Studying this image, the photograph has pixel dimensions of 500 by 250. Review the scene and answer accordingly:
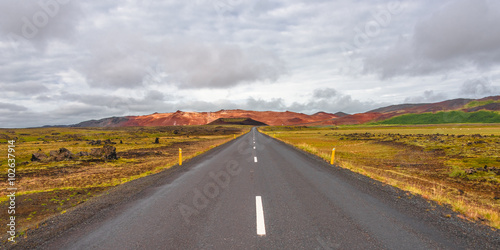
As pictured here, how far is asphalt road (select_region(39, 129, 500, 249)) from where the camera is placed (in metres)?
4.25

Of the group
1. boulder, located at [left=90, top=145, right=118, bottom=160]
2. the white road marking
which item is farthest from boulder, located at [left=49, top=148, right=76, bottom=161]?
the white road marking

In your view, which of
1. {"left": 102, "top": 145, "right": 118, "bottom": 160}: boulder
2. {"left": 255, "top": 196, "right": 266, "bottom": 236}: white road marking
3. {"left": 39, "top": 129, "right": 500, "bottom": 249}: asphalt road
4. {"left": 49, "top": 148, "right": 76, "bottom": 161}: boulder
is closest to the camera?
{"left": 39, "top": 129, "right": 500, "bottom": 249}: asphalt road

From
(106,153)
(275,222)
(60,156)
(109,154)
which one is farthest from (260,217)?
(60,156)

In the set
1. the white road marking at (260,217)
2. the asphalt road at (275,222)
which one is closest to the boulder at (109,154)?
the asphalt road at (275,222)

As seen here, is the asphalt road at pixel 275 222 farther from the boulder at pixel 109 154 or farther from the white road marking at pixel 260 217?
the boulder at pixel 109 154

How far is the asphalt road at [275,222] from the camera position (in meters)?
4.25

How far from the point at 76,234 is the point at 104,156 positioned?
1891 cm

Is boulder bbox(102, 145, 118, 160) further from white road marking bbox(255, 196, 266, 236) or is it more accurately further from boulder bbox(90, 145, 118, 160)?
white road marking bbox(255, 196, 266, 236)

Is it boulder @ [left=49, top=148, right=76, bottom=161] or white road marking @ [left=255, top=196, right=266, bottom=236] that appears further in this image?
boulder @ [left=49, top=148, right=76, bottom=161]

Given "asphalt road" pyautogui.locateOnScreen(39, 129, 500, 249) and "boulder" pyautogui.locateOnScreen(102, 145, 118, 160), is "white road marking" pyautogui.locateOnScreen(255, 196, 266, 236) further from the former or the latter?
"boulder" pyautogui.locateOnScreen(102, 145, 118, 160)

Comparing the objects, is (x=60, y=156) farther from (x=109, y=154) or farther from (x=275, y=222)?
(x=275, y=222)

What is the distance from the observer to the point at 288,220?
5.23 meters

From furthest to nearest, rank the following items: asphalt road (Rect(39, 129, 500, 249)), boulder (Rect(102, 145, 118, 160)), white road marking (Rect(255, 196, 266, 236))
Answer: boulder (Rect(102, 145, 118, 160)) < white road marking (Rect(255, 196, 266, 236)) < asphalt road (Rect(39, 129, 500, 249))

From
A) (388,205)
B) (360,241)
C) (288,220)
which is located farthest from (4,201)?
(388,205)
